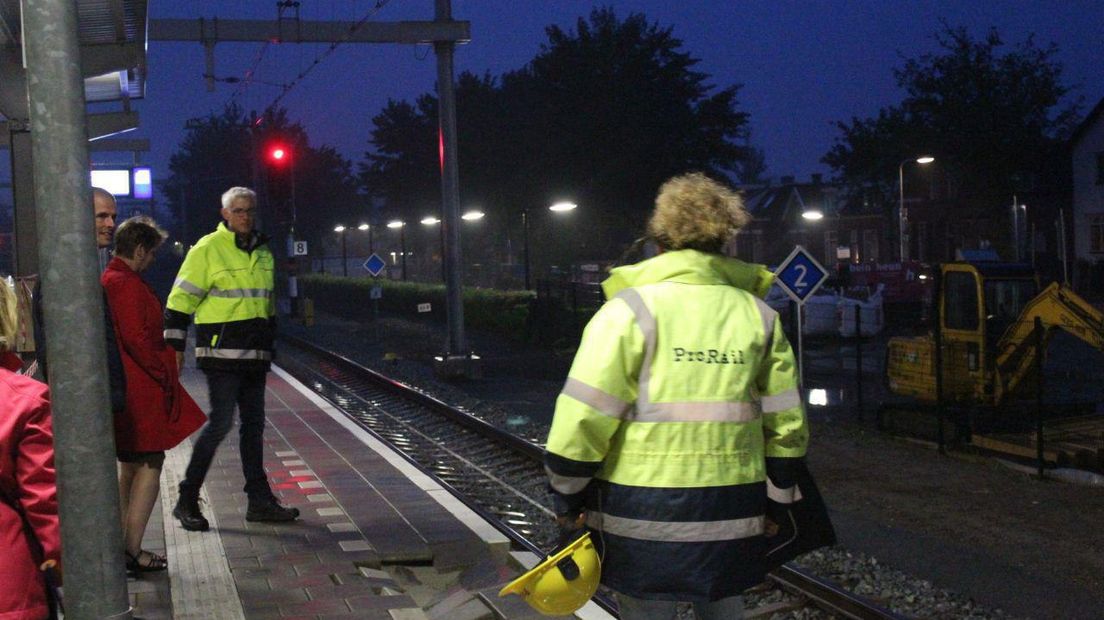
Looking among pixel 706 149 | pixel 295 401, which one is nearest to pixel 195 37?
pixel 295 401

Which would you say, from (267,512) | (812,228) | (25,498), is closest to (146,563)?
(267,512)

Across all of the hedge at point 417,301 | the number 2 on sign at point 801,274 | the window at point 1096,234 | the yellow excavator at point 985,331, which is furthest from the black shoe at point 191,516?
the window at point 1096,234

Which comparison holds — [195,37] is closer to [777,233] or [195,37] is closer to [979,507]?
[979,507]

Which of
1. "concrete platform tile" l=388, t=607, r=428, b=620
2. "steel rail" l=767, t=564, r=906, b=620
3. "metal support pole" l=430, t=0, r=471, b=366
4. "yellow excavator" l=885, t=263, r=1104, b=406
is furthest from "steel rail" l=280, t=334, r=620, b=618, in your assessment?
"yellow excavator" l=885, t=263, r=1104, b=406

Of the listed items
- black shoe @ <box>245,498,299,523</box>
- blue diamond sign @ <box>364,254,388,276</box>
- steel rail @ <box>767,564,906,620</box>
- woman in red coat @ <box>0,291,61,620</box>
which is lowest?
steel rail @ <box>767,564,906,620</box>

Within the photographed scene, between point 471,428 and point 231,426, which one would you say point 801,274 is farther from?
point 231,426

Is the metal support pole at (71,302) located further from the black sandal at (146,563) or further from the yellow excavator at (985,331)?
the yellow excavator at (985,331)

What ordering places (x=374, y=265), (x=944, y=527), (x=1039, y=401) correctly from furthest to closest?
(x=374, y=265) < (x=1039, y=401) < (x=944, y=527)

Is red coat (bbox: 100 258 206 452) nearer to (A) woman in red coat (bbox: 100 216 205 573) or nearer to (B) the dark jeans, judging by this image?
(A) woman in red coat (bbox: 100 216 205 573)

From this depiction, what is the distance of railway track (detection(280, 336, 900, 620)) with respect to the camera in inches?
261

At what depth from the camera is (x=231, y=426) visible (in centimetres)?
697

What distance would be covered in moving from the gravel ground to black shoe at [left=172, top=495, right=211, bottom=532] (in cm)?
352

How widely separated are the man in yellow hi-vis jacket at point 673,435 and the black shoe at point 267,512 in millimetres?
4379

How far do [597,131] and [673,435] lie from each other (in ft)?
170
